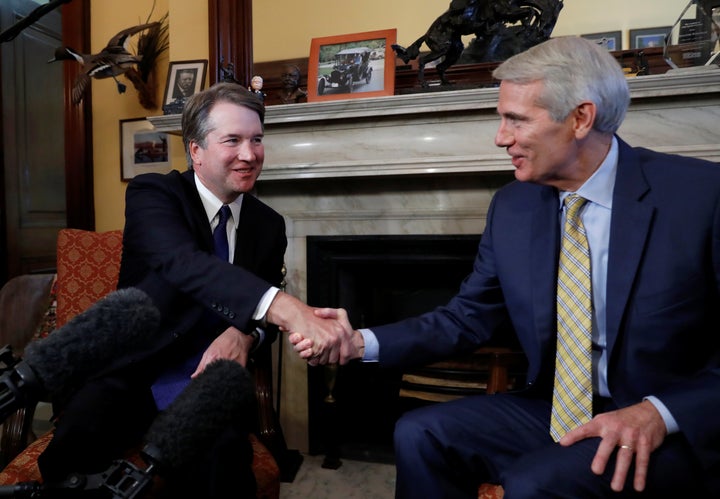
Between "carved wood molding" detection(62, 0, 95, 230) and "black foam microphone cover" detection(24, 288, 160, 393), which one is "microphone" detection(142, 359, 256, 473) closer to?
"black foam microphone cover" detection(24, 288, 160, 393)

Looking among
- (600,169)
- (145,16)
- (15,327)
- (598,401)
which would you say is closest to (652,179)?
(600,169)

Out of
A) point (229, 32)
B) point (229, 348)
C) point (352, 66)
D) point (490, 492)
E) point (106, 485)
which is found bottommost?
point (490, 492)

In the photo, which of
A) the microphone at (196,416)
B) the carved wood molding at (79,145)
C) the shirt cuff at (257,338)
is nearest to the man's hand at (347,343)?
the shirt cuff at (257,338)

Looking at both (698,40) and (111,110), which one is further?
(111,110)

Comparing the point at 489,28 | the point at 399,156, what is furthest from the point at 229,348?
the point at 489,28

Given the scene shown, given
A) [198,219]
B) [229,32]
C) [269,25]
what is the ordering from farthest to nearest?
[269,25] → [229,32] → [198,219]

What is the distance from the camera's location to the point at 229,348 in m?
1.51

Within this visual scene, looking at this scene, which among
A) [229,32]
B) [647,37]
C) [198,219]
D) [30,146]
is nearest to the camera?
[198,219]

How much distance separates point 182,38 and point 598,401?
2.40 m

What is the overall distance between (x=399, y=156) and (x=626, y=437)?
149 cm

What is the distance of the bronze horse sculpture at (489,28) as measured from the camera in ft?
7.20

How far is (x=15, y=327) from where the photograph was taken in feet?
7.02

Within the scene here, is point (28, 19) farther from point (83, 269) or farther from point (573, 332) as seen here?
point (573, 332)

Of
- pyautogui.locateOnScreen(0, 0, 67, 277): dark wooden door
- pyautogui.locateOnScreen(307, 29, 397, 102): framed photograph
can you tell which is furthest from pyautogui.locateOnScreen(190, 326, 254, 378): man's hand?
pyautogui.locateOnScreen(0, 0, 67, 277): dark wooden door
